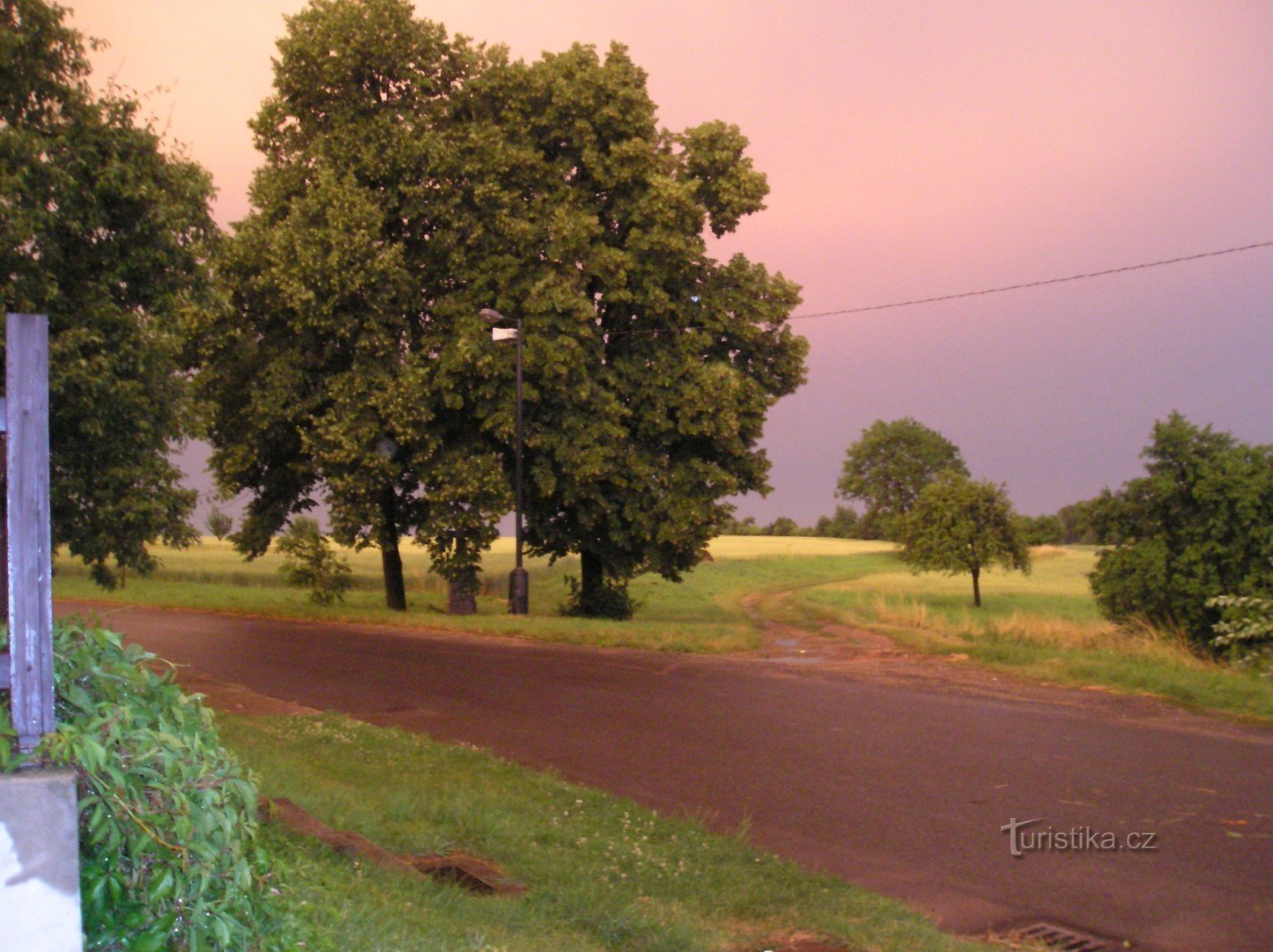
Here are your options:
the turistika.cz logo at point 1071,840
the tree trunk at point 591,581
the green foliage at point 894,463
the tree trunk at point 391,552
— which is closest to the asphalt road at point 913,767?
the turistika.cz logo at point 1071,840

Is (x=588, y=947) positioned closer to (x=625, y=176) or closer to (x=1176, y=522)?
(x=625, y=176)

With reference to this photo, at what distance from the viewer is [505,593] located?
44.0 m

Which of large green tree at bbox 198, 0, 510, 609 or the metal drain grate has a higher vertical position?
large green tree at bbox 198, 0, 510, 609

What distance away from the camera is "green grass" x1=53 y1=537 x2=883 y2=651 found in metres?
21.9

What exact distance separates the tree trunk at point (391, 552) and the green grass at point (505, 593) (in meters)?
0.52

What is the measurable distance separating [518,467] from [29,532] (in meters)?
21.8

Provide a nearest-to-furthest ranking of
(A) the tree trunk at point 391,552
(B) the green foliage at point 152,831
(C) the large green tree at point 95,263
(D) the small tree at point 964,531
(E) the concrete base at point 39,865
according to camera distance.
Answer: (E) the concrete base at point 39,865, (B) the green foliage at point 152,831, (C) the large green tree at point 95,263, (A) the tree trunk at point 391,552, (D) the small tree at point 964,531

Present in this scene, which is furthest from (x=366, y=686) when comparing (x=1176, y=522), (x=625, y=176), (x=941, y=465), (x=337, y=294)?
(x=941, y=465)

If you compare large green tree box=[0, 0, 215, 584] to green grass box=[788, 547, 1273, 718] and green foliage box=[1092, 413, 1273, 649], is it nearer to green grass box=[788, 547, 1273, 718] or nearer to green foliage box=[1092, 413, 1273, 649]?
green grass box=[788, 547, 1273, 718]

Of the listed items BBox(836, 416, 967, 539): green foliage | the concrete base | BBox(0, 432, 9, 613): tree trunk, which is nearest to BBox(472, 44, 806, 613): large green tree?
BBox(0, 432, 9, 613): tree trunk

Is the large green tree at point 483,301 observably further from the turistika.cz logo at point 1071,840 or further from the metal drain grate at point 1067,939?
the metal drain grate at point 1067,939

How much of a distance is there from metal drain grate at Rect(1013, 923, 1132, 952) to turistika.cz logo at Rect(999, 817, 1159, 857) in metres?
1.33

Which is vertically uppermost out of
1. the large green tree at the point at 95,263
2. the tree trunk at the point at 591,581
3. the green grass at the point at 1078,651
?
the large green tree at the point at 95,263

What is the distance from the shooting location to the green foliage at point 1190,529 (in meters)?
27.9
